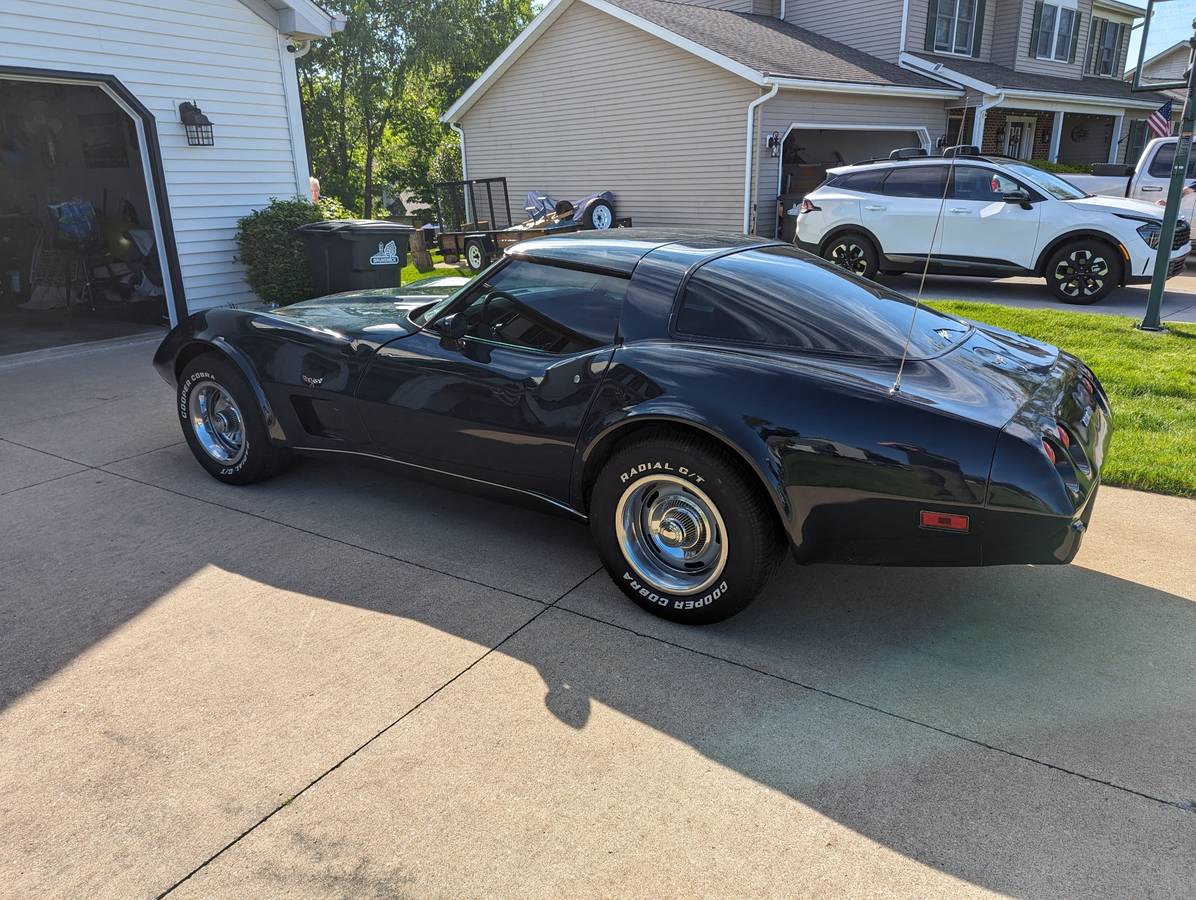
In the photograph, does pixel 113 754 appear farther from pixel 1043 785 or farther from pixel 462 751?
pixel 1043 785

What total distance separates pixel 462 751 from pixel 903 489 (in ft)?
5.41

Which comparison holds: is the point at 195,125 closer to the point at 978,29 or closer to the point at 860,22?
the point at 860,22

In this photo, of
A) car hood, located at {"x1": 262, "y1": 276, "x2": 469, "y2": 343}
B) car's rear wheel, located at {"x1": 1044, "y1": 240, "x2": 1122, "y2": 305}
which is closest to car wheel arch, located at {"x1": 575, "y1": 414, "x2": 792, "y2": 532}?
car hood, located at {"x1": 262, "y1": 276, "x2": 469, "y2": 343}

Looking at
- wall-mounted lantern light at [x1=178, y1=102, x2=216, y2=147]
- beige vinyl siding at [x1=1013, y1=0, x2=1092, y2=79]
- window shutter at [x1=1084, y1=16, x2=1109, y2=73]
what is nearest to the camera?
wall-mounted lantern light at [x1=178, y1=102, x2=216, y2=147]

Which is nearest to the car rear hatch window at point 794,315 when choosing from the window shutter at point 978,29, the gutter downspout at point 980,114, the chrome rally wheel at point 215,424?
the chrome rally wheel at point 215,424

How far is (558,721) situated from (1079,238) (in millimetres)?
9707

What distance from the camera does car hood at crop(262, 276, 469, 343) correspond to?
13.9 ft

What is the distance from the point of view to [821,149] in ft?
67.0

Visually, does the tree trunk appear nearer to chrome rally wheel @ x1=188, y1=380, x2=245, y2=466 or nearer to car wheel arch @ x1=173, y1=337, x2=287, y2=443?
chrome rally wheel @ x1=188, y1=380, x2=245, y2=466

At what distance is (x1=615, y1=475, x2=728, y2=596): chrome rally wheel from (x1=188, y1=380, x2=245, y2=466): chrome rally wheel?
2.55m

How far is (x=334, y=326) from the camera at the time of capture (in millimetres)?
4367

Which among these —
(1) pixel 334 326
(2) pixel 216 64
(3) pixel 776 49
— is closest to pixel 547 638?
(1) pixel 334 326

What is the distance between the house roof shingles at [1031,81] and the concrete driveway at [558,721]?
1764cm

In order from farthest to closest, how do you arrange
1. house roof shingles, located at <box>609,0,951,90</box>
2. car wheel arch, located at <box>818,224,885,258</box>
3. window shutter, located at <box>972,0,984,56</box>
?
window shutter, located at <box>972,0,984,56</box> → house roof shingles, located at <box>609,0,951,90</box> → car wheel arch, located at <box>818,224,885,258</box>
